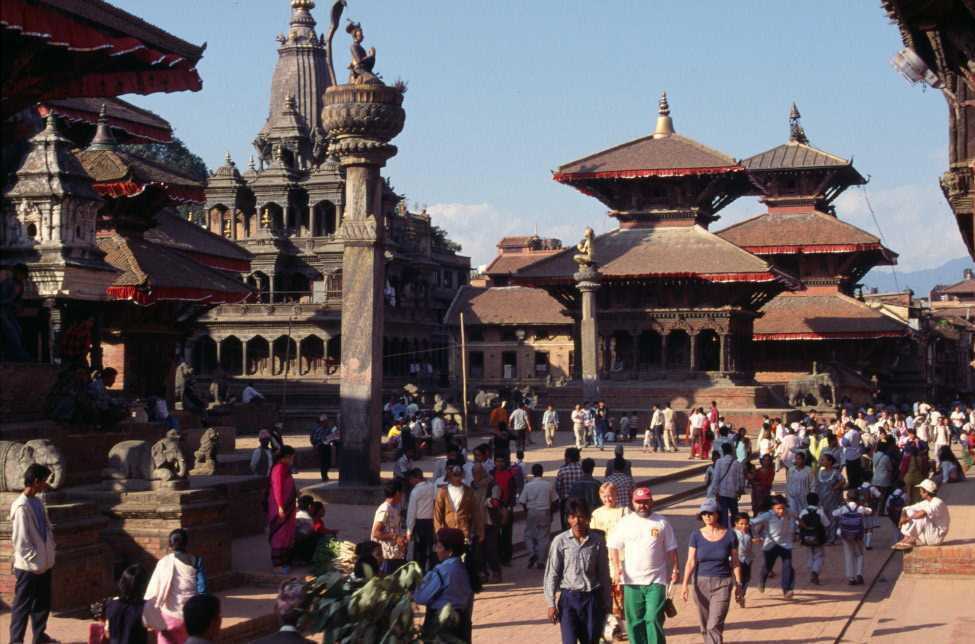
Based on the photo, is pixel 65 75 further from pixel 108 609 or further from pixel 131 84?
pixel 108 609

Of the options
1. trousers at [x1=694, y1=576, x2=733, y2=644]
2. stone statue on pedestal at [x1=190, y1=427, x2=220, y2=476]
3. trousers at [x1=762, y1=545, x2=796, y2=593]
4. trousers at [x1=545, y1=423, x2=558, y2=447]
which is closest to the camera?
trousers at [x1=694, y1=576, x2=733, y2=644]

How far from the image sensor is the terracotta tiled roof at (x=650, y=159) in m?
56.0

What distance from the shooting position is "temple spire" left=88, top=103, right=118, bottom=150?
34.0m

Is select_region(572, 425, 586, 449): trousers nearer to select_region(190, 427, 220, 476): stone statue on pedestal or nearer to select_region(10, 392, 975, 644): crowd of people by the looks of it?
select_region(10, 392, 975, 644): crowd of people

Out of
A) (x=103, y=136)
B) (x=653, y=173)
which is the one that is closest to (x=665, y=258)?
(x=653, y=173)

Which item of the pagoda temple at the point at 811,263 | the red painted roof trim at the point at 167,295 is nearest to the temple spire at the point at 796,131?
the pagoda temple at the point at 811,263

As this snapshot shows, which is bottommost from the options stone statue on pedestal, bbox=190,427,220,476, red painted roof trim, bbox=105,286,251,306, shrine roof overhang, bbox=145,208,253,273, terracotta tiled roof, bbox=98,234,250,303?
stone statue on pedestal, bbox=190,427,220,476

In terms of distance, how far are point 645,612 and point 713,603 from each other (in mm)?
839

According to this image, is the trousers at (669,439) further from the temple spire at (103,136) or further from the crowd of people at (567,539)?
the temple spire at (103,136)

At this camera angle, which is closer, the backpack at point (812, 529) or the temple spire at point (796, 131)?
the backpack at point (812, 529)

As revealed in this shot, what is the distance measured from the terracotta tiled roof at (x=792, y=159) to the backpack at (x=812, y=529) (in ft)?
171

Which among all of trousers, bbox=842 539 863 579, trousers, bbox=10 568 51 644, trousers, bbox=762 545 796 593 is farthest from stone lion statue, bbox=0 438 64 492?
trousers, bbox=842 539 863 579

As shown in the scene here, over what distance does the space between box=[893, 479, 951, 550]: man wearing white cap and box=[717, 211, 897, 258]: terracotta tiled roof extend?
47.7 m

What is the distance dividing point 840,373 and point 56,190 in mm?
42062
